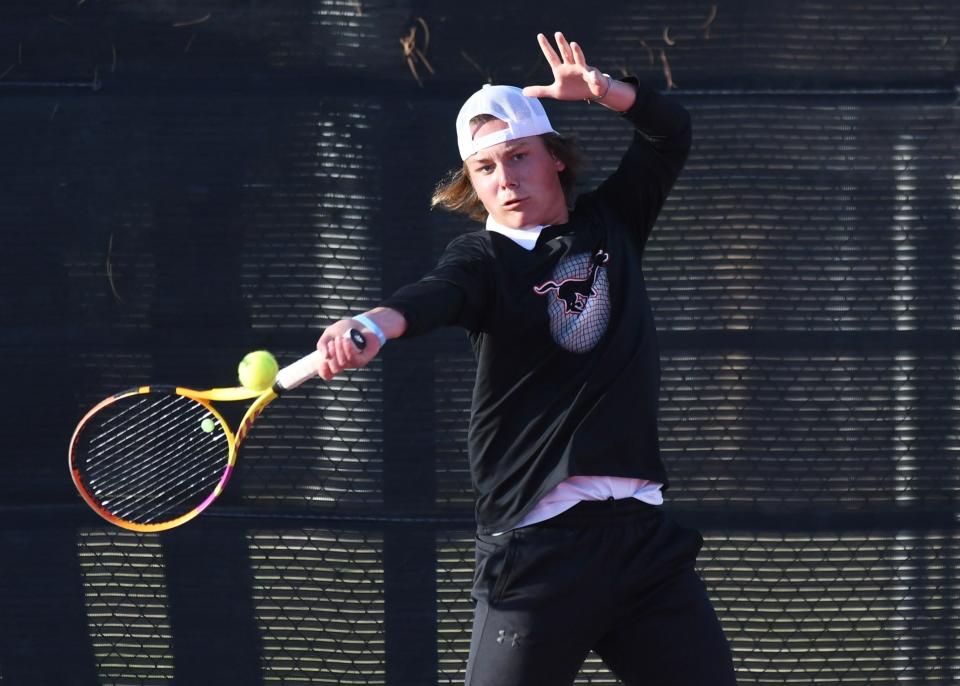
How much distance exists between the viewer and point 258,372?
215 centimetres

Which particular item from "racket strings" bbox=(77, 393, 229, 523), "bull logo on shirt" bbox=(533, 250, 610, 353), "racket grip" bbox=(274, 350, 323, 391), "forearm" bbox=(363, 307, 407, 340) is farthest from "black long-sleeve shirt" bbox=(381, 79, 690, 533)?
"racket strings" bbox=(77, 393, 229, 523)

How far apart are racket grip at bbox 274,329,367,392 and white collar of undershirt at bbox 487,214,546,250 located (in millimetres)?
447

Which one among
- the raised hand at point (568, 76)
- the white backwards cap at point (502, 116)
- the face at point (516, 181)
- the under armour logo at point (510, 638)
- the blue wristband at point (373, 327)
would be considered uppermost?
the raised hand at point (568, 76)

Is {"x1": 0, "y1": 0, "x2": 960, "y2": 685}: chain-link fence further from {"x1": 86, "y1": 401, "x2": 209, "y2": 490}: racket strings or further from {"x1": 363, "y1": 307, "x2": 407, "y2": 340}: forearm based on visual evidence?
{"x1": 363, "y1": 307, "x2": 407, "y2": 340}: forearm

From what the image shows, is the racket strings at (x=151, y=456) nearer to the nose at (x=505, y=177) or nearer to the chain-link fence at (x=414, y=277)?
the chain-link fence at (x=414, y=277)

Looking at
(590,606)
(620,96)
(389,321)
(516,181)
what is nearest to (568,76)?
(620,96)

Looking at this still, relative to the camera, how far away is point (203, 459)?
2971 mm

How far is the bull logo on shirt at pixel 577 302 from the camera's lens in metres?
2.10

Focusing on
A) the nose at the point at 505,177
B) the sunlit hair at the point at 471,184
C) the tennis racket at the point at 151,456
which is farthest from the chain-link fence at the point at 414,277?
the nose at the point at 505,177

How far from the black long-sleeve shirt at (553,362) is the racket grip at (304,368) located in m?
0.26

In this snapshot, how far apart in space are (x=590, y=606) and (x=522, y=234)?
660 mm

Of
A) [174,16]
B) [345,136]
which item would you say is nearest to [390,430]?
[345,136]

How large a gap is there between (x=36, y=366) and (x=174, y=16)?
36.9 inches

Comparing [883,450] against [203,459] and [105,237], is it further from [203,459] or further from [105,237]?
[105,237]
